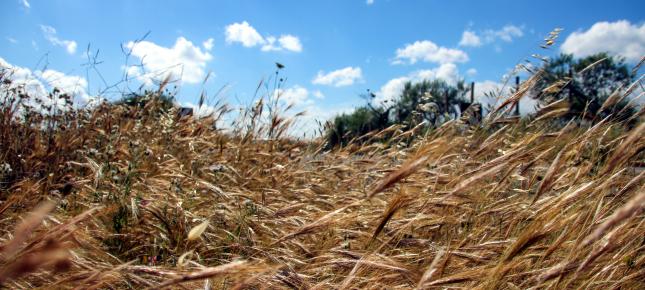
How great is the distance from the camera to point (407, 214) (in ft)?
7.70

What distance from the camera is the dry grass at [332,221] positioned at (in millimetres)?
1304

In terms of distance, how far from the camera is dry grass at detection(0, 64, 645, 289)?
1304mm

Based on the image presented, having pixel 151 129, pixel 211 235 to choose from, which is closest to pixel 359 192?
pixel 211 235

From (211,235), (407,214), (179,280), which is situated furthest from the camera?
(407,214)

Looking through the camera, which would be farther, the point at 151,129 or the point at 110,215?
the point at 151,129

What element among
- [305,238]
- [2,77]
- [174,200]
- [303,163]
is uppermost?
[2,77]

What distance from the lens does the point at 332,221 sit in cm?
179

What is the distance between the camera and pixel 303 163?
392 cm

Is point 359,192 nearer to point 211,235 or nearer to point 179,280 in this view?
point 211,235

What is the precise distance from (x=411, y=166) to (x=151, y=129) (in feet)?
11.1

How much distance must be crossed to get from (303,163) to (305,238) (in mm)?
1684

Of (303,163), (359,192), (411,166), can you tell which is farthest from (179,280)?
(303,163)

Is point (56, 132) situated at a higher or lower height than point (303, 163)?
higher

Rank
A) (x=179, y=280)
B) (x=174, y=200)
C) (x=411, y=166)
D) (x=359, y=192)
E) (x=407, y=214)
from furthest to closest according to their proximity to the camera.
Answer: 1. (x=359, y=192)
2. (x=174, y=200)
3. (x=407, y=214)
4. (x=411, y=166)
5. (x=179, y=280)
